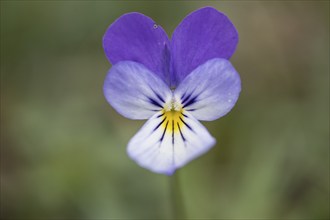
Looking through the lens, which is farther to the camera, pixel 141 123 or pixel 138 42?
pixel 141 123

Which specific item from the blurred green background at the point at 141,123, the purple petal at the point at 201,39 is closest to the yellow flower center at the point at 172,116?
the purple petal at the point at 201,39

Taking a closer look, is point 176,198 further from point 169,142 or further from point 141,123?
point 141,123

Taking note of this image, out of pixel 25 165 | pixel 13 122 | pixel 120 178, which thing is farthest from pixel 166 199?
pixel 13 122

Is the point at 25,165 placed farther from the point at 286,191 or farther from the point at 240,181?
the point at 286,191

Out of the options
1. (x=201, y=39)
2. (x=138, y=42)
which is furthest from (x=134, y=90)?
(x=201, y=39)

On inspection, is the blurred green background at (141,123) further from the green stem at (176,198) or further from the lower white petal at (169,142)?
the lower white petal at (169,142)

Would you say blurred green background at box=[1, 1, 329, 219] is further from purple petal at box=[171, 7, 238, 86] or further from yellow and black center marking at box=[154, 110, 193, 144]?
purple petal at box=[171, 7, 238, 86]

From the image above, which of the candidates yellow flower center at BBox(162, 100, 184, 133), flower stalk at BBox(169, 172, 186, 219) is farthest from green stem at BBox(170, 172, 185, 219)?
yellow flower center at BBox(162, 100, 184, 133)
